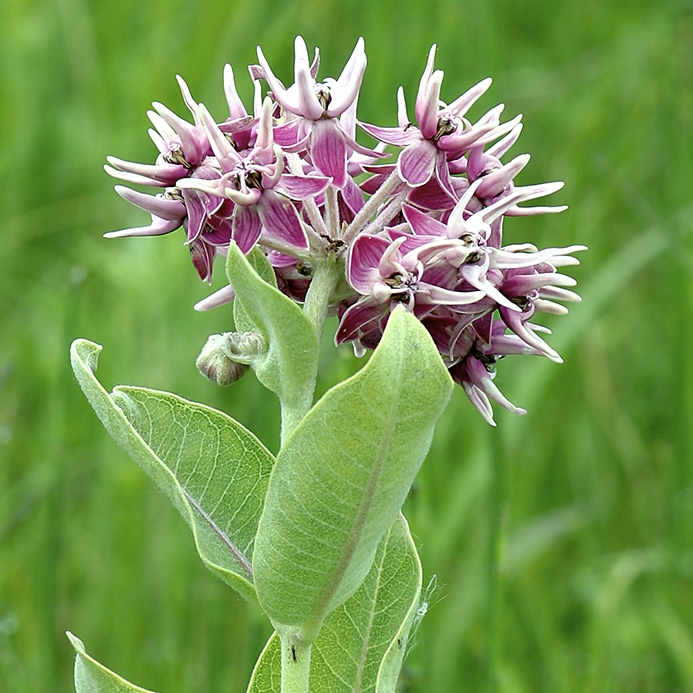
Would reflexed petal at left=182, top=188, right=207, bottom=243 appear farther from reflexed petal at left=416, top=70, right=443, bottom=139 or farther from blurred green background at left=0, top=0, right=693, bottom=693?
blurred green background at left=0, top=0, right=693, bottom=693

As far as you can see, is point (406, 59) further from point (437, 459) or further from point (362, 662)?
point (362, 662)

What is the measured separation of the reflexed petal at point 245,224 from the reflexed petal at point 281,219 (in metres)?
0.01

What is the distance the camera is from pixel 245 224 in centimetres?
130

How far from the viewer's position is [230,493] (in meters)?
1.49

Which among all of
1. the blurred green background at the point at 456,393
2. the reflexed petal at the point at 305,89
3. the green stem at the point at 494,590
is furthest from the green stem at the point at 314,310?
the green stem at the point at 494,590

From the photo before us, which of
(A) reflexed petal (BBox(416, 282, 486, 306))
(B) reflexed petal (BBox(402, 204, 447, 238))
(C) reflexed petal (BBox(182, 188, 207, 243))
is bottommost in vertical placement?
(A) reflexed petal (BBox(416, 282, 486, 306))

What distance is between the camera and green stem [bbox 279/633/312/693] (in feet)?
4.45

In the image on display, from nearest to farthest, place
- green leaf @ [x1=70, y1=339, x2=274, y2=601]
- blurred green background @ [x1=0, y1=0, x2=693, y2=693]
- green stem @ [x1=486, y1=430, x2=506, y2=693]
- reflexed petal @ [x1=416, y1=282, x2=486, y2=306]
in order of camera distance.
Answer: reflexed petal @ [x1=416, y1=282, x2=486, y2=306], green leaf @ [x1=70, y1=339, x2=274, y2=601], green stem @ [x1=486, y1=430, x2=506, y2=693], blurred green background @ [x1=0, y1=0, x2=693, y2=693]

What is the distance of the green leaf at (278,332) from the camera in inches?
46.5

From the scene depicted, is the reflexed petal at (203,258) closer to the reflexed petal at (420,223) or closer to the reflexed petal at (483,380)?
the reflexed petal at (420,223)

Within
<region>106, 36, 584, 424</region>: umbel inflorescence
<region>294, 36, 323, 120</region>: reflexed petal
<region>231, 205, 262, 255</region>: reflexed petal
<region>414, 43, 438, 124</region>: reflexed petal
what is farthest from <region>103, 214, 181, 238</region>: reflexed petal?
<region>414, 43, 438, 124</region>: reflexed petal

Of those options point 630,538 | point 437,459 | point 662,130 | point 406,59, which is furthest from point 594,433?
point 406,59

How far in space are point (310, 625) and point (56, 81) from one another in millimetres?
4879

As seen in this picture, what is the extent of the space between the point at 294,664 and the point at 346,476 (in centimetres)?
35
